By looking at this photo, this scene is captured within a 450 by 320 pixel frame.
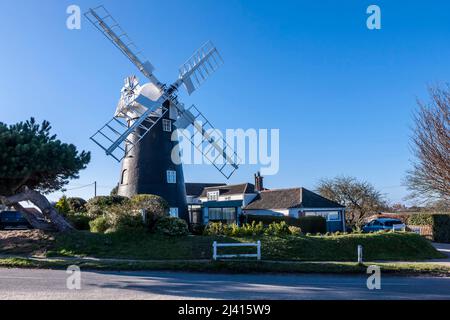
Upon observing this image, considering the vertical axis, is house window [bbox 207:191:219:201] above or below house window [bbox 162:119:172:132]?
below

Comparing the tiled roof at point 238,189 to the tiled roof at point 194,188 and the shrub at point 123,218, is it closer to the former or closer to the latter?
the tiled roof at point 194,188

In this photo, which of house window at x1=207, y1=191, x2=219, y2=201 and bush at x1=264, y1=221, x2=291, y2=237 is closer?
bush at x1=264, y1=221, x2=291, y2=237

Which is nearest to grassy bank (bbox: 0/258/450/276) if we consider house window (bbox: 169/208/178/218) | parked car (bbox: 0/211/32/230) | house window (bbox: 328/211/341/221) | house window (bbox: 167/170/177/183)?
house window (bbox: 169/208/178/218)

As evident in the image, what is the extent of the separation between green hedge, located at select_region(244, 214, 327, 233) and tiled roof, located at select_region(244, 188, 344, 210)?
438cm

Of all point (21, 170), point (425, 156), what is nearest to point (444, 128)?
point (425, 156)

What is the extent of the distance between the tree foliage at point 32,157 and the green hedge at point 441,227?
85.1 ft

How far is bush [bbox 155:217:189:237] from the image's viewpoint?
19641 millimetres

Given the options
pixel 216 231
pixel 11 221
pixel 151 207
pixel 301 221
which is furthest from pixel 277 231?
pixel 11 221

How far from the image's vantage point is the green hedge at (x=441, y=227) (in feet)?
96.8

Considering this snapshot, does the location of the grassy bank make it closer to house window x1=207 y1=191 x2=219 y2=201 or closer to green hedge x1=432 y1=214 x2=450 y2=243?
green hedge x1=432 y1=214 x2=450 y2=243

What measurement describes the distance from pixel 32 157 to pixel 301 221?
21907 millimetres

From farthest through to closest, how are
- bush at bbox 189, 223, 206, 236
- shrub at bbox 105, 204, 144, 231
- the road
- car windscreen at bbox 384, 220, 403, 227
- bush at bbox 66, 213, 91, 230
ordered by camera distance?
car windscreen at bbox 384, 220, 403, 227 < bush at bbox 66, 213, 91, 230 < bush at bbox 189, 223, 206, 236 < shrub at bbox 105, 204, 144, 231 < the road

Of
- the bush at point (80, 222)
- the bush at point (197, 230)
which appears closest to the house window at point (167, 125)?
the bush at point (197, 230)

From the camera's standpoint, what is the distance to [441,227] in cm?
2981
